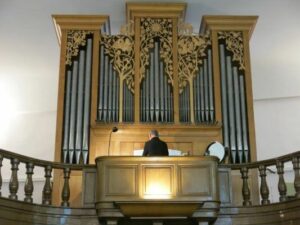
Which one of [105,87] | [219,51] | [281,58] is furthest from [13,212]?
[281,58]

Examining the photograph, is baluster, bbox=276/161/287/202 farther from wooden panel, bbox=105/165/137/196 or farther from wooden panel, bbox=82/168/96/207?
wooden panel, bbox=82/168/96/207

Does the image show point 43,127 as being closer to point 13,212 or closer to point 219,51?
point 219,51

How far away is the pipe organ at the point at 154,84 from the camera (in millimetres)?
9500

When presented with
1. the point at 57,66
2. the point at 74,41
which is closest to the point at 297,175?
the point at 74,41

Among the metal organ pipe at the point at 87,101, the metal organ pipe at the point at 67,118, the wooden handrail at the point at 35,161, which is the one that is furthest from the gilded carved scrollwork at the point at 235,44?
the wooden handrail at the point at 35,161

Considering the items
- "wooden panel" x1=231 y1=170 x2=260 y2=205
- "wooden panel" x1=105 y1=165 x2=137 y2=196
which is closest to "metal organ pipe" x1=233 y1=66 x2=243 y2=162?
"wooden panel" x1=231 y1=170 x2=260 y2=205

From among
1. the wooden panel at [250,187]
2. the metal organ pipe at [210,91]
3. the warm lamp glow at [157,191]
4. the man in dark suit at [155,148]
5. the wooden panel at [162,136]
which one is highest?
the metal organ pipe at [210,91]

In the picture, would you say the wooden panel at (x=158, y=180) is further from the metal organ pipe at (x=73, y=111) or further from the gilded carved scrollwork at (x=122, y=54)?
the gilded carved scrollwork at (x=122, y=54)

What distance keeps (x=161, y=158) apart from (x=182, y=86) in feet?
8.99

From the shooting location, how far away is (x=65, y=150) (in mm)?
9297

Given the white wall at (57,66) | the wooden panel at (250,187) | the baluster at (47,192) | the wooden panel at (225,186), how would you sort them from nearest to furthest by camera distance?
the baluster at (47,192) → the wooden panel at (225,186) → the wooden panel at (250,187) → the white wall at (57,66)

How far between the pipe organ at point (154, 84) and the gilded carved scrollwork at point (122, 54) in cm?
2

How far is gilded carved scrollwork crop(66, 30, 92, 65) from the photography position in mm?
10086

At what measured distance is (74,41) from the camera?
10188 mm
